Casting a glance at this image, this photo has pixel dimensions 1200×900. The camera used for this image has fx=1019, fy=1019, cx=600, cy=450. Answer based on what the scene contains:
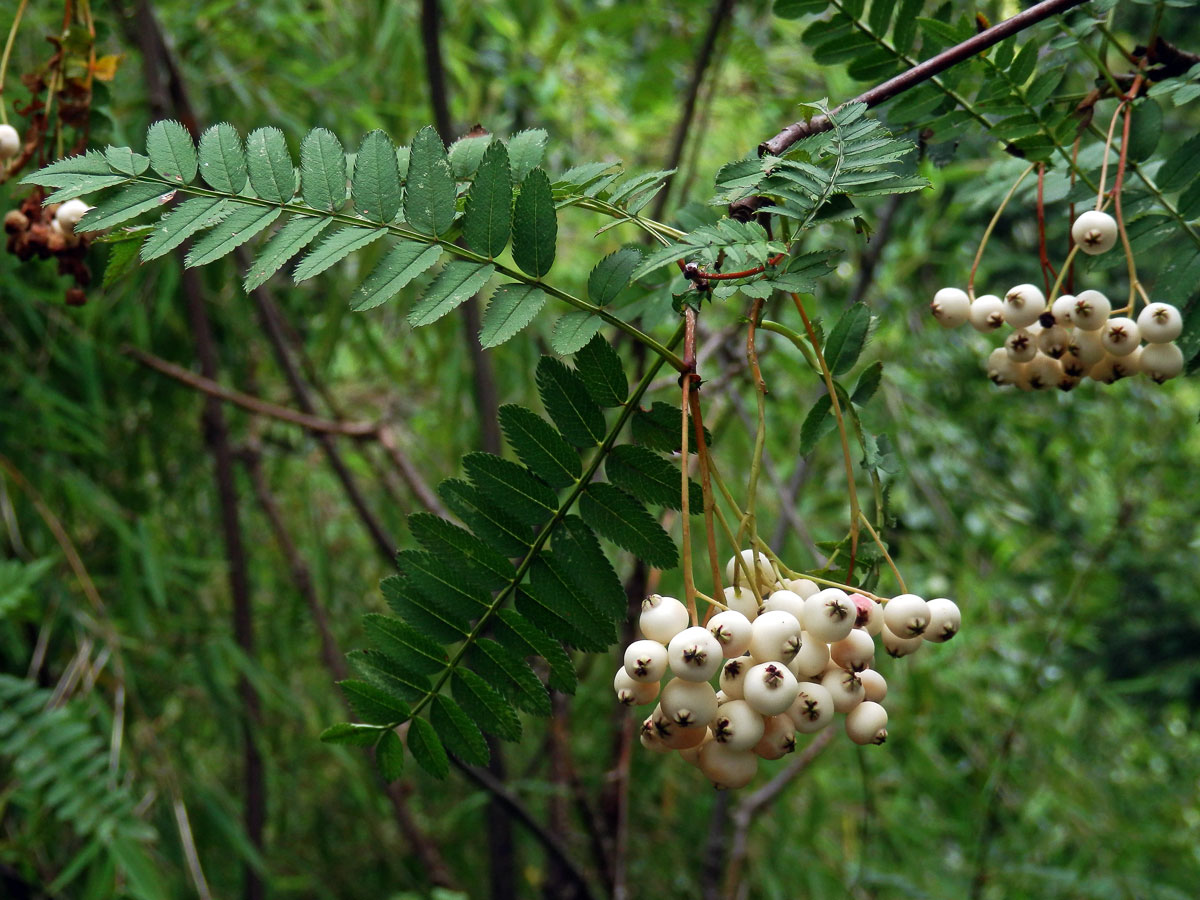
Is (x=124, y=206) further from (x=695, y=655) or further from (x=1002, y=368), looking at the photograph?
(x=1002, y=368)

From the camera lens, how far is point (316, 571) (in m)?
1.64

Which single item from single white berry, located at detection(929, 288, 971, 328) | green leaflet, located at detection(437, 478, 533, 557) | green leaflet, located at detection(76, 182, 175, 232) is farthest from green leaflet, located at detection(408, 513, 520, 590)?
single white berry, located at detection(929, 288, 971, 328)

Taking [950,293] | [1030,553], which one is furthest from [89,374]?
[1030,553]

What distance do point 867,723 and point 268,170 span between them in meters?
0.42

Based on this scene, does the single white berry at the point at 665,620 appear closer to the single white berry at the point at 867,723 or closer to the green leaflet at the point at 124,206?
the single white berry at the point at 867,723

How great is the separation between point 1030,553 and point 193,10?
1668 mm

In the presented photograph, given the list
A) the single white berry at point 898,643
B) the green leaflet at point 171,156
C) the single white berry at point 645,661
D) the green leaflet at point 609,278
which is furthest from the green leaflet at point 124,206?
the single white berry at point 898,643

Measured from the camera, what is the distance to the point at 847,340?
0.59 metres

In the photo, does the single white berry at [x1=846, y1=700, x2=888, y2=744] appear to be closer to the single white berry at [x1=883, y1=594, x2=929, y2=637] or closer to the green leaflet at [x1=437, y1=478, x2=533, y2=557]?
the single white berry at [x1=883, y1=594, x2=929, y2=637]

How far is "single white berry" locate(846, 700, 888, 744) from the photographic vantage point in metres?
0.51

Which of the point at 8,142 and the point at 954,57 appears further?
the point at 8,142

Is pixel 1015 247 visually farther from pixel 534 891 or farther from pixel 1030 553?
pixel 534 891

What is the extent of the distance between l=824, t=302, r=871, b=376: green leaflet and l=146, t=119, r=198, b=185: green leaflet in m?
0.36

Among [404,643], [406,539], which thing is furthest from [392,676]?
[406,539]
